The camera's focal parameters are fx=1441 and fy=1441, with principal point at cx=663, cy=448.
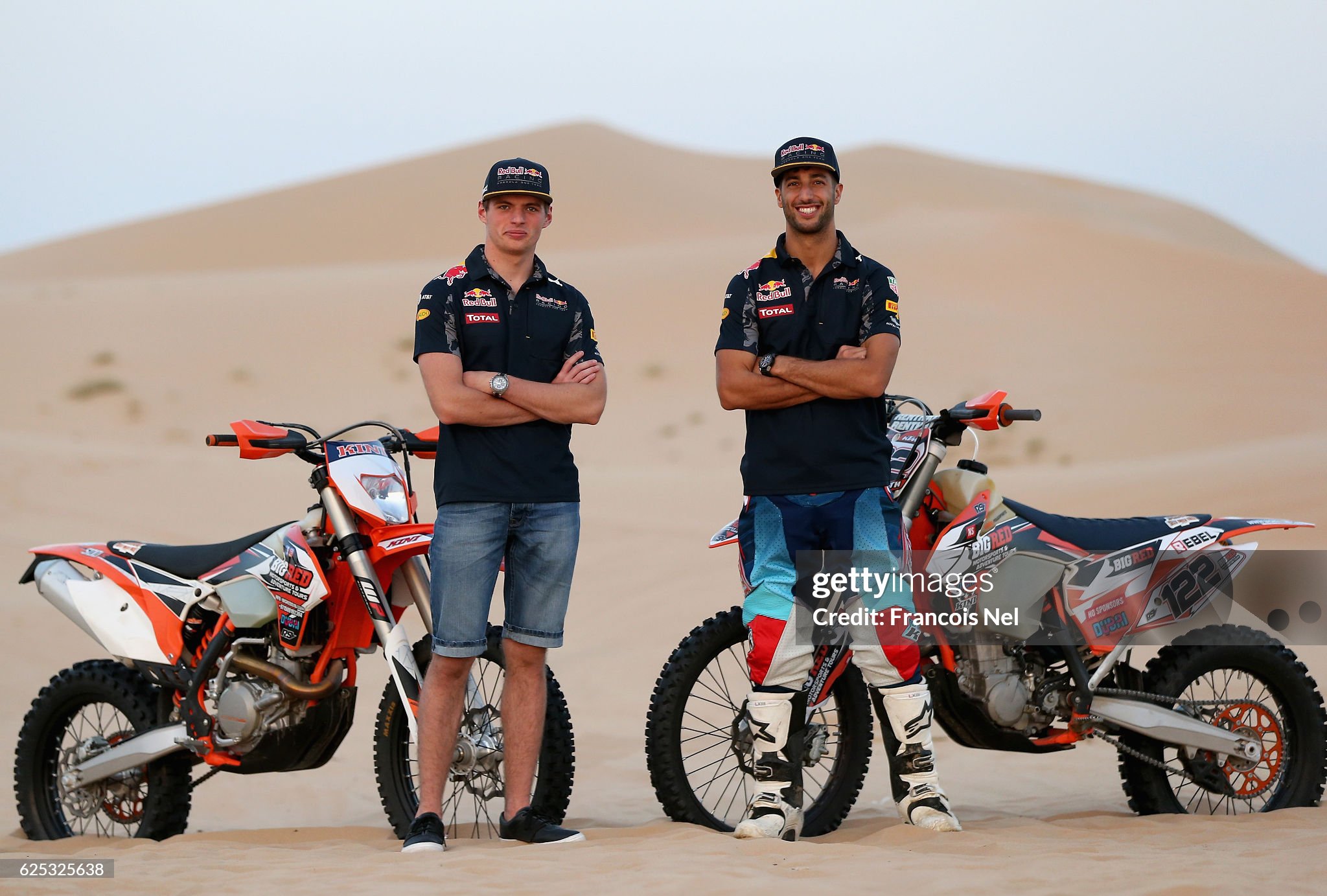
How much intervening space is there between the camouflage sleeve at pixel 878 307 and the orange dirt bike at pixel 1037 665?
17.8 inches

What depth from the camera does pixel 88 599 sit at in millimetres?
5891

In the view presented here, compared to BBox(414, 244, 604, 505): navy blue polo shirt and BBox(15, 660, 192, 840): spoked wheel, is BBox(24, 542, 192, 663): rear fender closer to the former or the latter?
BBox(15, 660, 192, 840): spoked wheel

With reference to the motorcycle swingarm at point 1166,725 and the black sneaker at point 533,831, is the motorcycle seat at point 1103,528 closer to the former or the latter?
the motorcycle swingarm at point 1166,725

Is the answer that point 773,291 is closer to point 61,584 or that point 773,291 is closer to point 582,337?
point 582,337

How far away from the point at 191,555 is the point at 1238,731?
423cm

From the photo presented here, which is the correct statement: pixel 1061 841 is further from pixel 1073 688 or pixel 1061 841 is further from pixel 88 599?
pixel 88 599

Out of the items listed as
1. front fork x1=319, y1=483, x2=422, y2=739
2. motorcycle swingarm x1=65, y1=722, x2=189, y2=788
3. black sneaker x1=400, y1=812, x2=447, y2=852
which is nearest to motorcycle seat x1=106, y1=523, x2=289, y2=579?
front fork x1=319, y1=483, x2=422, y2=739

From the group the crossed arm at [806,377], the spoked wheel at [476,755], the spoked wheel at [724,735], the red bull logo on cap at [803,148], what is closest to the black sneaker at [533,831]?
the spoked wheel at [476,755]

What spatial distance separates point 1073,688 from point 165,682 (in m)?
3.57

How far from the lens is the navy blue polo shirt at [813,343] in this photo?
17.2 ft

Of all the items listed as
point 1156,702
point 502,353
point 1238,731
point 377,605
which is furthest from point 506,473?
point 1238,731

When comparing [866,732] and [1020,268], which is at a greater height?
[1020,268]

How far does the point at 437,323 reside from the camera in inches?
205

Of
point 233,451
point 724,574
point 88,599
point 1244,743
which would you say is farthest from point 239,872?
point 233,451
